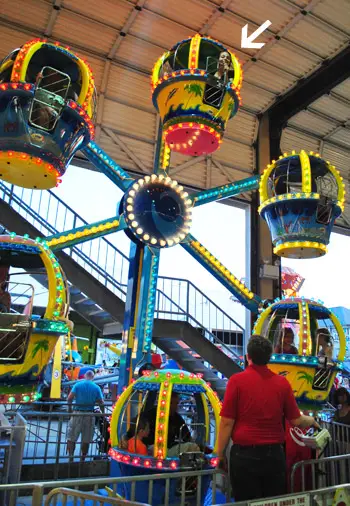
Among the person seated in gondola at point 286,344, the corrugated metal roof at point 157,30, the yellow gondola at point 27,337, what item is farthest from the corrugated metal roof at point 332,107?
the yellow gondola at point 27,337

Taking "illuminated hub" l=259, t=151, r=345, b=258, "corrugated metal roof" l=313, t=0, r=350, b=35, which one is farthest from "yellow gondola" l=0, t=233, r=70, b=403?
"corrugated metal roof" l=313, t=0, r=350, b=35

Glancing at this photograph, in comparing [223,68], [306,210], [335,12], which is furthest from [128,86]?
[306,210]

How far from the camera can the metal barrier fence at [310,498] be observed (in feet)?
9.55

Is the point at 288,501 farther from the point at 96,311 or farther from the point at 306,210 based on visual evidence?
the point at 96,311

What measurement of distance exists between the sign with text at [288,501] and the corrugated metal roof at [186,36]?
38.9ft

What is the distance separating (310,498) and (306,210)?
5032 mm

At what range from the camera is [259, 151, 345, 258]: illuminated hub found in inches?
294

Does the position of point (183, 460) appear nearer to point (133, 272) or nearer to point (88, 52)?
point (133, 272)

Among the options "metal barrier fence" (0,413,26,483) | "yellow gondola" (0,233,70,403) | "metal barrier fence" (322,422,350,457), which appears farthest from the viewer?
"metal barrier fence" (322,422,350,457)

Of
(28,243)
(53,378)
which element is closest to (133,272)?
(28,243)

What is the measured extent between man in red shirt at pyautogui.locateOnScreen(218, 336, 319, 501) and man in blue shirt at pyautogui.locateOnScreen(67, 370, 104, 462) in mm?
5061

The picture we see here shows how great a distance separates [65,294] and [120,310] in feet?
17.4

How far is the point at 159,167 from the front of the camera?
8.54 m

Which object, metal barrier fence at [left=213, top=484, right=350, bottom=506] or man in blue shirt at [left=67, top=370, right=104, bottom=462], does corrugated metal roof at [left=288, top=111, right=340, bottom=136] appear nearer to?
man in blue shirt at [left=67, top=370, right=104, bottom=462]
